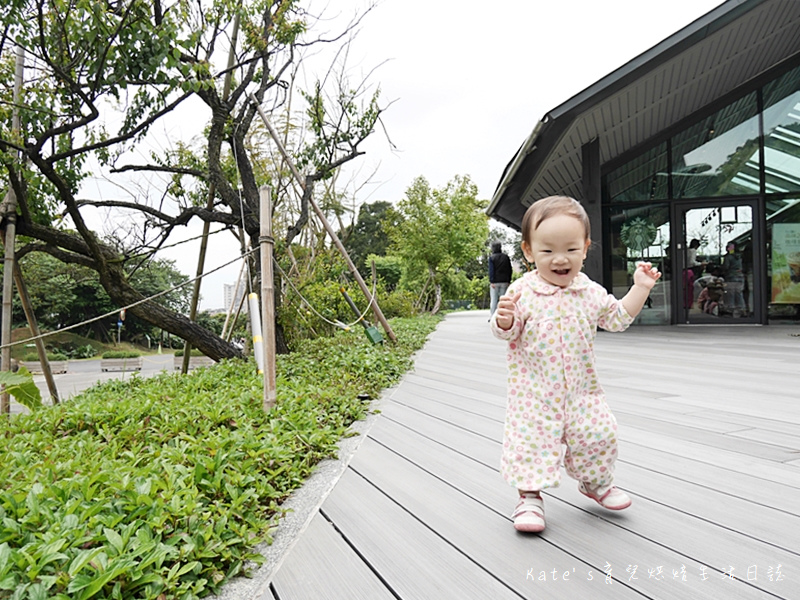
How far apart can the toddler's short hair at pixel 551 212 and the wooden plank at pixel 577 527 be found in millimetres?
811

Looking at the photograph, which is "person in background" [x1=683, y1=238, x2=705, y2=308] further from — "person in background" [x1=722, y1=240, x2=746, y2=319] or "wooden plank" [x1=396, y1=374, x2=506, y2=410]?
"wooden plank" [x1=396, y1=374, x2=506, y2=410]

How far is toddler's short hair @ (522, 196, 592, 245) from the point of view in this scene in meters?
1.53

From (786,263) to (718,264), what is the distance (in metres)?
0.90

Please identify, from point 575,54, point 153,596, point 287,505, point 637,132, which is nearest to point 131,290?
point 287,505

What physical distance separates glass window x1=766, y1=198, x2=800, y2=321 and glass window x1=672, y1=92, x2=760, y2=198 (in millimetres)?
503

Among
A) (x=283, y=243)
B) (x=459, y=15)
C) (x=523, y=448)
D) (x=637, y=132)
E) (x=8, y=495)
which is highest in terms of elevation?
(x=459, y=15)

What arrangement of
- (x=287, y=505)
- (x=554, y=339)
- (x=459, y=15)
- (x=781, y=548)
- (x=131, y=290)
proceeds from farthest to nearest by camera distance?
(x=459, y=15)
(x=131, y=290)
(x=287, y=505)
(x=554, y=339)
(x=781, y=548)

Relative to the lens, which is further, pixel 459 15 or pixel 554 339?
pixel 459 15

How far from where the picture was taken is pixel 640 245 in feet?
29.1

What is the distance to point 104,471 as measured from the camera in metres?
1.89

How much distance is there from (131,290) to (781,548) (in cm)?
588

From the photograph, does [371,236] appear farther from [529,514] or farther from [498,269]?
[529,514]

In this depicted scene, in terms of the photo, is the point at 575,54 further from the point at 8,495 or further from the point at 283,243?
the point at 8,495

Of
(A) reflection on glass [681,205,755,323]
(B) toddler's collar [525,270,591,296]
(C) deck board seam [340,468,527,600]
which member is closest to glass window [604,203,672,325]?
(A) reflection on glass [681,205,755,323]
